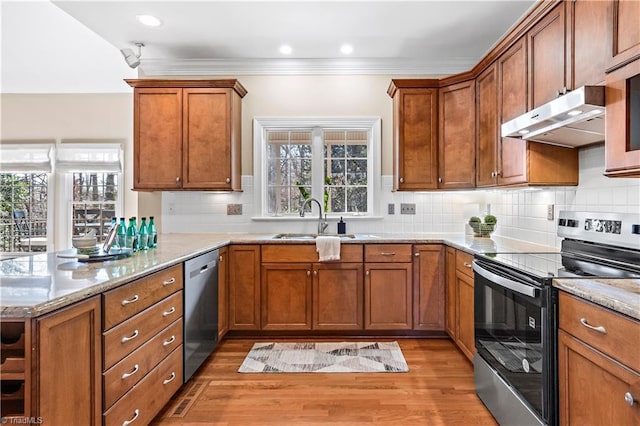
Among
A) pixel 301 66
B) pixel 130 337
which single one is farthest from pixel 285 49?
pixel 130 337

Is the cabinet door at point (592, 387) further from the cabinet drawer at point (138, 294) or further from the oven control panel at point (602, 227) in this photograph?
the cabinet drawer at point (138, 294)

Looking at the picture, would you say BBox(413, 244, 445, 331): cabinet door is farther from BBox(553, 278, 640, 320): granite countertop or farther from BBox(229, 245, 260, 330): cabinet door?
BBox(553, 278, 640, 320): granite countertop

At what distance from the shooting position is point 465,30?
10.6 ft

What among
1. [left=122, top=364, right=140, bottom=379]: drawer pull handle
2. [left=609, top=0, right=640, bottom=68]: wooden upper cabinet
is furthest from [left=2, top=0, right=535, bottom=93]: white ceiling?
[left=122, top=364, right=140, bottom=379]: drawer pull handle

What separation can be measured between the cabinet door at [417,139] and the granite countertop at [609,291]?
211cm

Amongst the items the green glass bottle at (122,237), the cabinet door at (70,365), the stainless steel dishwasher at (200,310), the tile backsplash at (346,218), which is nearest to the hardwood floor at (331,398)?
the stainless steel dishwasher at (200,310)

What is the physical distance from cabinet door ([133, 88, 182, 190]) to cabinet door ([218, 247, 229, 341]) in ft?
3.03

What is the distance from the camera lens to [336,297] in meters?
3.32

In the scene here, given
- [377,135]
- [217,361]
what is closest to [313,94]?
[377,135]

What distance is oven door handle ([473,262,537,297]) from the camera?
1.66 meters

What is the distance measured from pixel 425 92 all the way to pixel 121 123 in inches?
162

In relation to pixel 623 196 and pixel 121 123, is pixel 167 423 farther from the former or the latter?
pixel 121 123

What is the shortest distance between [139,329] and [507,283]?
1808mm

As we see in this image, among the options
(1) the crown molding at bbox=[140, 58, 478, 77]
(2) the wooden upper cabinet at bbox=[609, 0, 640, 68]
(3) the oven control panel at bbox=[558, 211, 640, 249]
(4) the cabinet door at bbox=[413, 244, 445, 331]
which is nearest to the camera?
(2) the wooden upper cabinet at bbox=[609, 0, 640, 68]
